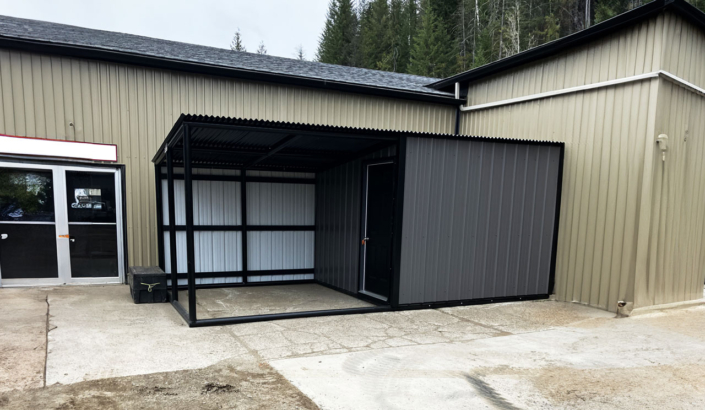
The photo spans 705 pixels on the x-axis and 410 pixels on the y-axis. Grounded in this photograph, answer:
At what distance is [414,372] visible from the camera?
12.0 ft

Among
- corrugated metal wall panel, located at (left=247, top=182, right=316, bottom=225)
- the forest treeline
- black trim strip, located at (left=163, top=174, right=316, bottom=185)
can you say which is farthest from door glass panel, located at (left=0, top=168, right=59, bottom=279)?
the forest treeline

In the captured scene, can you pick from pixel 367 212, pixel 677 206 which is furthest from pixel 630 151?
pixel 367 212

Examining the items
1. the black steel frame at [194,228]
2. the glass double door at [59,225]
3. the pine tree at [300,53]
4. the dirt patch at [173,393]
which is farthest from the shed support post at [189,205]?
the pine tree at [300,53]

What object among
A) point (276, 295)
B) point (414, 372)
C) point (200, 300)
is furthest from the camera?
point (276, 295)

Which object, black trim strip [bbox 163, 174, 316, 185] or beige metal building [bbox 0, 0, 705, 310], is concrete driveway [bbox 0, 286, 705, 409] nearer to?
beige metal building [bbox 0, 0, 705, 310]

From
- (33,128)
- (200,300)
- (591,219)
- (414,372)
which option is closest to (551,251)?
(591,219)

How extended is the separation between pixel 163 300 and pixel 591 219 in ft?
21.8

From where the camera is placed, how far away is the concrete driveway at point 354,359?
310cm

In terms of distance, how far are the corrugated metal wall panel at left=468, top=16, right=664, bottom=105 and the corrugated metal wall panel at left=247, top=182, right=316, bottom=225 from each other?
435cm

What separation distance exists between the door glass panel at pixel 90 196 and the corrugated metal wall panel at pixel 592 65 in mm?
7374

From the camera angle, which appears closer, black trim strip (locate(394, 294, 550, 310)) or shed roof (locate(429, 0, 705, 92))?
shed roof (locate(429, 0, 705, 92))

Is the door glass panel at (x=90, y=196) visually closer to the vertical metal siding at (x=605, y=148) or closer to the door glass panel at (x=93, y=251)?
the door glass panel at (x=93, y=251)

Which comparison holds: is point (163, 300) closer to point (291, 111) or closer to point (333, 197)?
point (333, 197)

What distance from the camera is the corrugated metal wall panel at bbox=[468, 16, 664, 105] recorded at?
5621 millimetres
